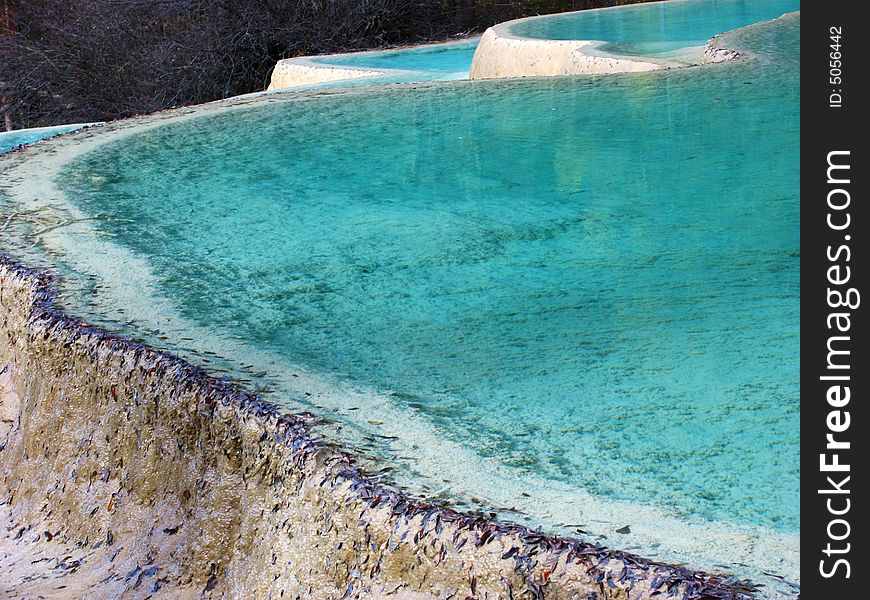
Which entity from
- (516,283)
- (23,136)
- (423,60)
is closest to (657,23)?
(423,60)

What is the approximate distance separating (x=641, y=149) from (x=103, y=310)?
8.17ft

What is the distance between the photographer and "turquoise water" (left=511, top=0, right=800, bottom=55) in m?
8.84

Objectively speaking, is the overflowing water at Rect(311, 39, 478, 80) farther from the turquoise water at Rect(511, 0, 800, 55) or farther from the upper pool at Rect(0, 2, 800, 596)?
the upper pool at Rect(0, 2, 800, 596)

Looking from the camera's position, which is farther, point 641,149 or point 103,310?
point 641,149

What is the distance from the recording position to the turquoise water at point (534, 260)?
2.22 m

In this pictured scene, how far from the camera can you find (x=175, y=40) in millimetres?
15711

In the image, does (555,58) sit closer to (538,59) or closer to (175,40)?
(538,59)

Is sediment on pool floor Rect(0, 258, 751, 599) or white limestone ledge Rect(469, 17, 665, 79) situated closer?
sediment on pool floor Rect(0, 258, 751, 599)

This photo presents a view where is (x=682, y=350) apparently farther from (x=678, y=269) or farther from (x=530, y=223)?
(x=530, y=223)

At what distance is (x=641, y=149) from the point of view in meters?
4.62

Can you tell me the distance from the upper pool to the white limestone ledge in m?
1.08

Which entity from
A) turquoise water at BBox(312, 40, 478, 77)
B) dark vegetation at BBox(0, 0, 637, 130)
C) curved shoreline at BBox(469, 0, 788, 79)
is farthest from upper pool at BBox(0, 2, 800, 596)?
dark vegetation at BBox(0, 0, 637, 130)

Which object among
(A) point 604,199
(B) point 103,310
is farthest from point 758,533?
(A) point 604,199

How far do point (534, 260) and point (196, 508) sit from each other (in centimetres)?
136
